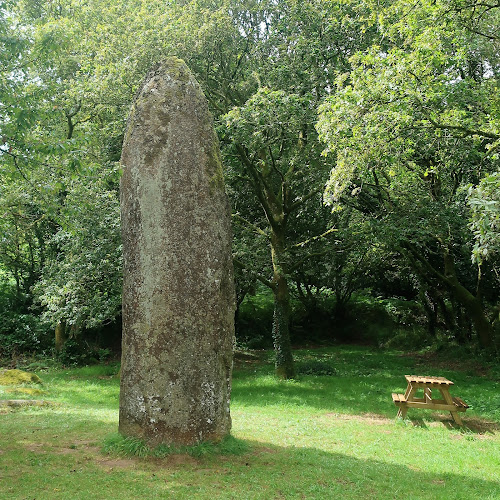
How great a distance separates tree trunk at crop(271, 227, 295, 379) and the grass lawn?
1.53 meters

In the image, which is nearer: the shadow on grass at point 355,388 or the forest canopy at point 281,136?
the forest canopy at point 281,136

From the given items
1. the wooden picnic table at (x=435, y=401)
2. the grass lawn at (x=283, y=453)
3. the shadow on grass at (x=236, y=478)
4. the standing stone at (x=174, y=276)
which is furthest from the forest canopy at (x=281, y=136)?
the shadow on grass at (x=236, y=478)

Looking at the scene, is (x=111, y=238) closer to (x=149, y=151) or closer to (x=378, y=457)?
(x=149, y=151)

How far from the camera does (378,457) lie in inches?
306

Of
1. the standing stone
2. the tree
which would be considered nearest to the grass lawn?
the standing stone

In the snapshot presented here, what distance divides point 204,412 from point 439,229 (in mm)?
10539

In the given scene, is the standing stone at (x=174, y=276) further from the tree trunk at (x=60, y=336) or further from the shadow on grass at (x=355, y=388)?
the tree trunk at (x=60, y=336)

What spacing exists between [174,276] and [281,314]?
1025 cm

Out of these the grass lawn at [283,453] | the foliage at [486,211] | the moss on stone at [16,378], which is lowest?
the grass lawn at [283,453]

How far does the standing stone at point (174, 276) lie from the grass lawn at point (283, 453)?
647 mm

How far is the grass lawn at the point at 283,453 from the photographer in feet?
19.0

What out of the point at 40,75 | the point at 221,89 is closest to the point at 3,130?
the point at 221,89

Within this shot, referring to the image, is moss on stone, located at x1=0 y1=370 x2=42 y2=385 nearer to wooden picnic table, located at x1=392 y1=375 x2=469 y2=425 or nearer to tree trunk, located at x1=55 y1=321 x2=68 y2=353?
tree trunk, located at x1=55 y1=321 x2=68 y2=353

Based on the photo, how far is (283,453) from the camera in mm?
7484
